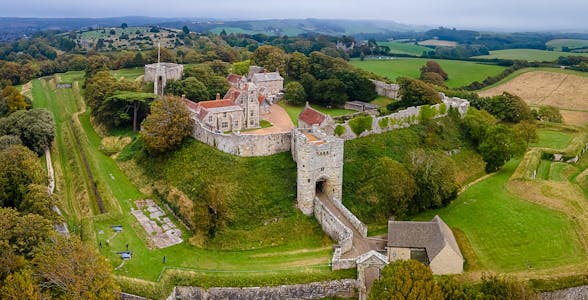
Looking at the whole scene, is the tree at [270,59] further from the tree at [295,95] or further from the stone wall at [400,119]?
the stone wall at [400,119]

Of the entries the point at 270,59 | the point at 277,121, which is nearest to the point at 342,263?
the point at 277,121

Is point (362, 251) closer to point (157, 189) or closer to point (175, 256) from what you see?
point (175, 256)

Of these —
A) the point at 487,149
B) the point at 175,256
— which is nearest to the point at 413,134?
the point at 487,149

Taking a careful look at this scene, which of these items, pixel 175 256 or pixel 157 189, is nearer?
pixel 175 256

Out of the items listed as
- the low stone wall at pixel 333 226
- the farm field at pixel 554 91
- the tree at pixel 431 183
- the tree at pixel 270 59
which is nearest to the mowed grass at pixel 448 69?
the farm field at pixel 554 91

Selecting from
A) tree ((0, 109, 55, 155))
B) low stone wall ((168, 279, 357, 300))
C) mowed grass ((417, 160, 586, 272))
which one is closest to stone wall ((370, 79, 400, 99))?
mowed grass ((417, 160, 586, 272))

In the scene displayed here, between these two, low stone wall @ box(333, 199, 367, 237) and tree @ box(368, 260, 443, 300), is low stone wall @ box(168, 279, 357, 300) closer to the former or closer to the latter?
tree @ box(368, 260, 443, 300)
